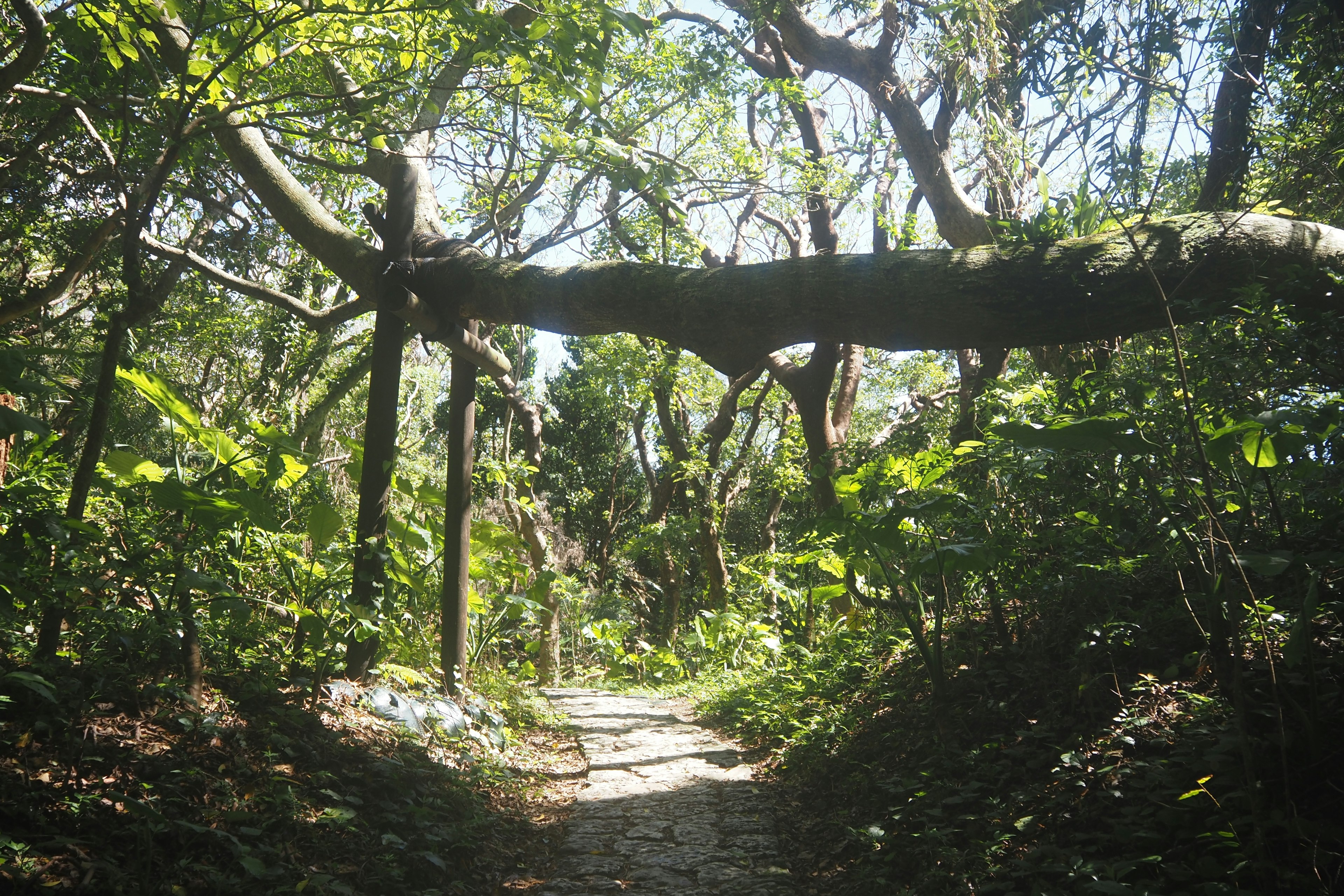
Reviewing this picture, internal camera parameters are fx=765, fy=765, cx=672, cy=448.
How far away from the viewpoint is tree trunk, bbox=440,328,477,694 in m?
4.84

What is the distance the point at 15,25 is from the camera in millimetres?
4949

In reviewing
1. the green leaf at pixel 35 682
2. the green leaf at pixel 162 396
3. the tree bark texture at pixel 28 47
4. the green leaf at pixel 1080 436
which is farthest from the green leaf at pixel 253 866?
the tree bark texture at pixel 28 47

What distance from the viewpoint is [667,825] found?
3625mm

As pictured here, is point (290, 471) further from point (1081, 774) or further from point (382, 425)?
point (1081, 774)

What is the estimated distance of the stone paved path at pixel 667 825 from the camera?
290 centimetres

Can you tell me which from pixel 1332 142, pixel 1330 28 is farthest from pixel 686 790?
pixel 1330 28

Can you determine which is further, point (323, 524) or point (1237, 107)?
point (323, 524)

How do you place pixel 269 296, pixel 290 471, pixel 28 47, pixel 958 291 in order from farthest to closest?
pixel 269 296
pixel 290 471
pixel 958 291
pixel 28 47

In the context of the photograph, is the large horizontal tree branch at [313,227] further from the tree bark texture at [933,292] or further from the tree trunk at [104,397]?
the tree trunk at [104,397]

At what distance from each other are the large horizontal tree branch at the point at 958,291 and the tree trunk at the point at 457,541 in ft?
4.78

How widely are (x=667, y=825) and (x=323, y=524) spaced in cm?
230

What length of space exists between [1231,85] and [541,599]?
17.3 ft

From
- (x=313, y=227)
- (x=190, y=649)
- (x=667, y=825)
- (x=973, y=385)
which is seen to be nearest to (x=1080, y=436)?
(x=667, y=825)

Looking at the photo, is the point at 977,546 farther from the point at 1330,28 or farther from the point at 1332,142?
the point at 1330,28
